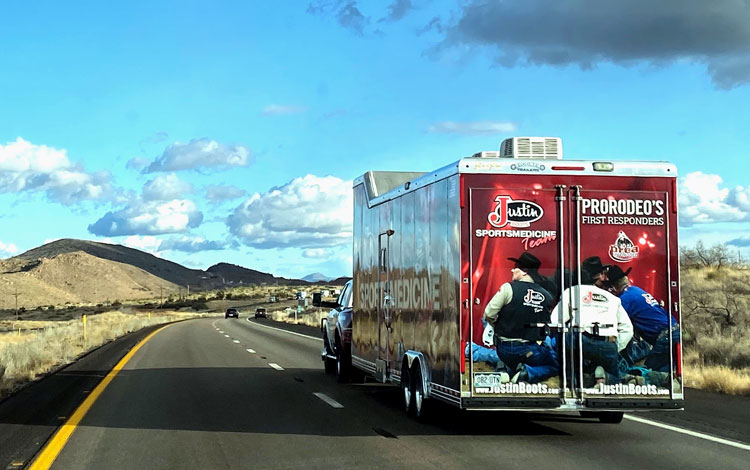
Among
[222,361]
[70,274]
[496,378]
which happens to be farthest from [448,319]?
[70,274]

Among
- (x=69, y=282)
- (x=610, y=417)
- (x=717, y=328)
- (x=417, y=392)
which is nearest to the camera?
(x=417, y=392)

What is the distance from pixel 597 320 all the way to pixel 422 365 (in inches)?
96.8

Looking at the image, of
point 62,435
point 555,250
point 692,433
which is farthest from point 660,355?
point 62,435

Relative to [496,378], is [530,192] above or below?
above

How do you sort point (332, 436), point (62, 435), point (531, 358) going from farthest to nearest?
point (62, 435), point (332, 436), point (531, 358)

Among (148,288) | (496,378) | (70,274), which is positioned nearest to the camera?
(496,378)

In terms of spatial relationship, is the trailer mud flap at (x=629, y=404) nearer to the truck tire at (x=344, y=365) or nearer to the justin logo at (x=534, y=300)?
the justin logo at (x=534, y=300)

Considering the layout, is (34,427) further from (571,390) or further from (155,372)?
(155,372)

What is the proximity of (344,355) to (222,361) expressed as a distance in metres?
7.05

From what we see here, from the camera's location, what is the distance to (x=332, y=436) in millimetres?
11070

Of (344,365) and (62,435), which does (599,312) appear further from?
(344,365)

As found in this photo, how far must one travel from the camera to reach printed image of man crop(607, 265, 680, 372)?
34.3 feet

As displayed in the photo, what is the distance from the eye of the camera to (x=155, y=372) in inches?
814

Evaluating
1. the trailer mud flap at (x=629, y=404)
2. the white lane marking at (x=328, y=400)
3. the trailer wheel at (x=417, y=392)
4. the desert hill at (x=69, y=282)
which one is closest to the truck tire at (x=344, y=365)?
the white lane marking at (x=328, y=400)
